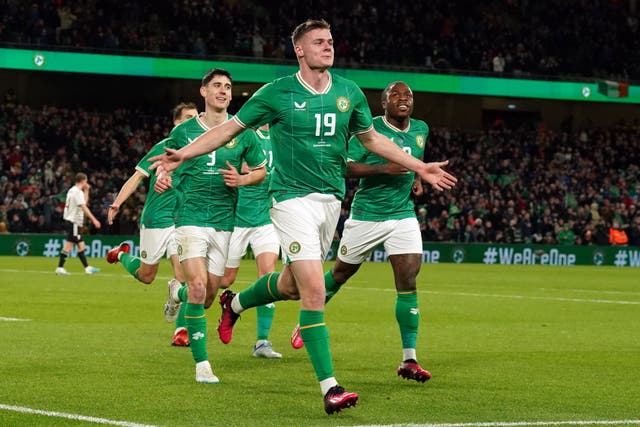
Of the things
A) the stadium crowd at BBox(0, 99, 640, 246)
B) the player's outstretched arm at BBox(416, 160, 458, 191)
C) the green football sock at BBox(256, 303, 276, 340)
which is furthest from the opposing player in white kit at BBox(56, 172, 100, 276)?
the player's outstretched arm at BBox(416, 160, 458, 191)

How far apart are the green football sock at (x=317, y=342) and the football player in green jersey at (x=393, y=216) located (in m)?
1.91

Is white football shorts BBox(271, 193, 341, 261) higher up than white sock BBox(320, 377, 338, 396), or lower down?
higher up

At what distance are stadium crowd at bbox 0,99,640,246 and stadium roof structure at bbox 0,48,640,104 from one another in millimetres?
2194

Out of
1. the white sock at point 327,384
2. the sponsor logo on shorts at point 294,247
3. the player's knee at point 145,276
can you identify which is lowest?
the player's knee at point 145,276

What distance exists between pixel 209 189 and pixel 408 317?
200cm

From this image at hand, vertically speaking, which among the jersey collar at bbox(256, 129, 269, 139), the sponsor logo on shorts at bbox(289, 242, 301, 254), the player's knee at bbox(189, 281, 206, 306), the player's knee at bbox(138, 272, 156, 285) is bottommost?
the player's knee at bbox(138, 272, 156, 285)

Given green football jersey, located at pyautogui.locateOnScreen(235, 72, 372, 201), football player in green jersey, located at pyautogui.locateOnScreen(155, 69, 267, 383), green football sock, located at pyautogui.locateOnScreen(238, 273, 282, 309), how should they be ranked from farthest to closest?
football player in green jersey, located at pyautogui.locateOnScreen(155, 69, 267, 383) → green football sock, located at pyautogui.locateOnScreen(238, 273, 282, 309) → green football jersey, located at pyautogui.locateOnScreen(235, 72, 372, 201)

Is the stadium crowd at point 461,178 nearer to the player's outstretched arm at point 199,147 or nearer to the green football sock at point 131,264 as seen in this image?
the green football sock at point 131,264

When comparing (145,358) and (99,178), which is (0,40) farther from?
(145,358)

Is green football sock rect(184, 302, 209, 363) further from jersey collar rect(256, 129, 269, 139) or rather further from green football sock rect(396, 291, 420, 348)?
jersey collar rect(256, 129, 269, 139)

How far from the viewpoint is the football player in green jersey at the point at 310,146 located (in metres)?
7.68

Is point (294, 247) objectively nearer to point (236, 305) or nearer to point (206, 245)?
point (206, 245)

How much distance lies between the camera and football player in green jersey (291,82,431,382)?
9547mm

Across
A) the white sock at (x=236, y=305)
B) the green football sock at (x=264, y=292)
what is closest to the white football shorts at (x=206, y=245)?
the white sock at (x=236, y=305)
